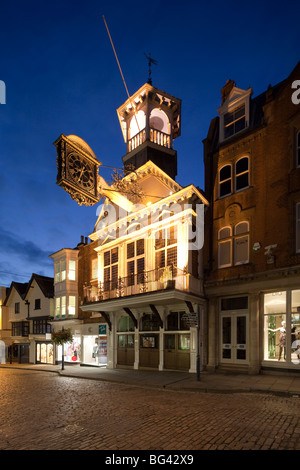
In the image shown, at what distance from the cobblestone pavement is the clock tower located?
14.0m

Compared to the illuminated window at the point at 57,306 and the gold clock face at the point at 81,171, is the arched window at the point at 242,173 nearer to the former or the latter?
the gold clock face at the point at 81,171

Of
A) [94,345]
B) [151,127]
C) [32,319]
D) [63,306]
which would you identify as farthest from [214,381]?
[32,319]

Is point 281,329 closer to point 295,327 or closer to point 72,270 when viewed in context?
point 295,327

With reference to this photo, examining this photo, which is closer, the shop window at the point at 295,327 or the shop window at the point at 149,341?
the shop window at the point at 295,327

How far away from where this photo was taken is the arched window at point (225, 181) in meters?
16.4

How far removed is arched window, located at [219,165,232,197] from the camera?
16358mm

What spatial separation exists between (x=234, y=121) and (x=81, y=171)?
9.94 meters

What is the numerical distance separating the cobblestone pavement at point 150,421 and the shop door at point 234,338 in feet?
14.5

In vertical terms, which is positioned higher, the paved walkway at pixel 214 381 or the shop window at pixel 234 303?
the shop window at pixel 234 303

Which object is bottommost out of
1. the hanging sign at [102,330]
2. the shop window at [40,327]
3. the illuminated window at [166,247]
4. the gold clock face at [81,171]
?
the shop window at [40,327]

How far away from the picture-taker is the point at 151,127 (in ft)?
69.4

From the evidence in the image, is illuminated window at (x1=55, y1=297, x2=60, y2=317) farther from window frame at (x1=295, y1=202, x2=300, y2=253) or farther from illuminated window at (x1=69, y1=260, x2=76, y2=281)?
window frame at (x1=295, y1=202, x2=300, y2=253)

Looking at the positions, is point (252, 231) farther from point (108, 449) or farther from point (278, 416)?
point (108, 449)

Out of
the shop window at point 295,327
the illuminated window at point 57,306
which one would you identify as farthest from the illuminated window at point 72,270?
the shop window at point 295,327
